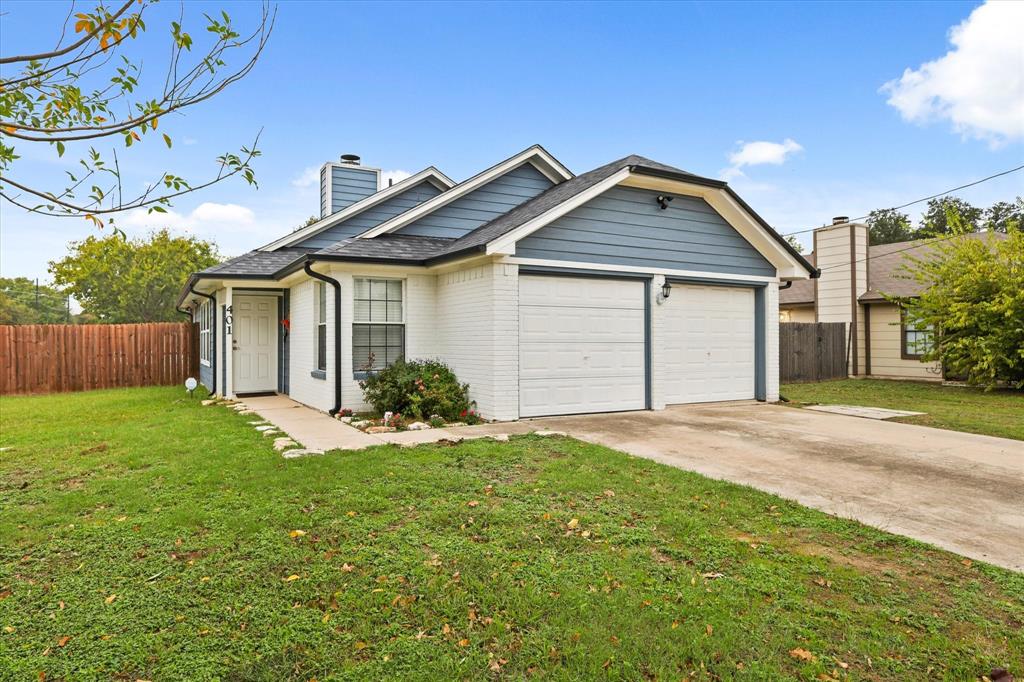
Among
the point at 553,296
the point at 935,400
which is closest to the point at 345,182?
the point at 553,296

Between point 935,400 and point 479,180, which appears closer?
point 935,400

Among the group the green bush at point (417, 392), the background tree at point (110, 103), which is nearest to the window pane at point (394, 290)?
the green bush at point (417, 392)

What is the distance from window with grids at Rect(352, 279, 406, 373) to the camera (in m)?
9.78

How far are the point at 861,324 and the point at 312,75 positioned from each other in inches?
675

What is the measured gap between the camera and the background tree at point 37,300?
153 feet

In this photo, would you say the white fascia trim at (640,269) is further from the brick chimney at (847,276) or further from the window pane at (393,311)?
the brick chimney at (847,276)

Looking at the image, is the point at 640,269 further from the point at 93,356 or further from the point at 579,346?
the point at 93,356

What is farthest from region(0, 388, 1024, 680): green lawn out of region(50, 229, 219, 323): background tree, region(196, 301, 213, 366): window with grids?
region(50, 229, 219, 323): background tree

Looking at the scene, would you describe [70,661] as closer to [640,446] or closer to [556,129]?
[640,446]

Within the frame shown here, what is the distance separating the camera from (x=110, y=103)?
270cm

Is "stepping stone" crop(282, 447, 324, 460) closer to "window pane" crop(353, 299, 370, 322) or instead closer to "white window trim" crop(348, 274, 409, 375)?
"white window trim" crop(348, 274, 409, 375)

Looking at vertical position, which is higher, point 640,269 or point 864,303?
point 640,269

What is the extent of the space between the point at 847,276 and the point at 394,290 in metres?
14.9

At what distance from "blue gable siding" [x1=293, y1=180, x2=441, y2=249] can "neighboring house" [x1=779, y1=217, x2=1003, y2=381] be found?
443 inches
